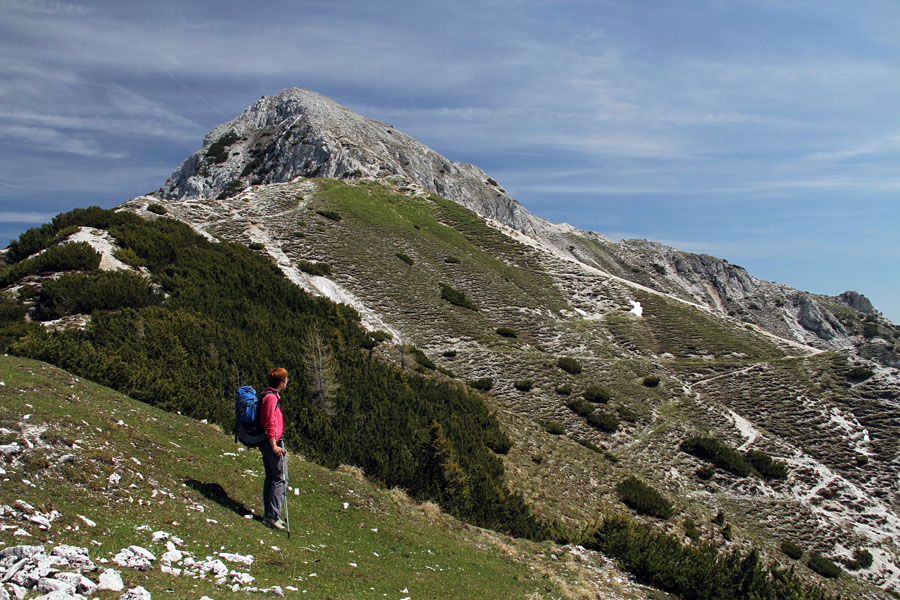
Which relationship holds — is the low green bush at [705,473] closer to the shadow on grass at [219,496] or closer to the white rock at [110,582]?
the shadow on grass at [219,496]

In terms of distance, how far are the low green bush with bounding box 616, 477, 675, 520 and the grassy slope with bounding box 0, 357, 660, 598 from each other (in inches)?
299

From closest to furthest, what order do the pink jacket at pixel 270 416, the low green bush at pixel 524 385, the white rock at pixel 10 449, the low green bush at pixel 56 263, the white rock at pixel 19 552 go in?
the white rock at pixel 19 552, the white rock at pixel 10 449, the pink jacket at pixel 270 416, the low green bush at pixel 56 263, the low green bush at pixel 524 385

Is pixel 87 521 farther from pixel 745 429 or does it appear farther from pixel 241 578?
pixel 745 429

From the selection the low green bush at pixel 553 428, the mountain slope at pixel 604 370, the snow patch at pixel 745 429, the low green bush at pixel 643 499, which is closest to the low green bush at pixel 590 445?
the mountain slope at pixel 604 370

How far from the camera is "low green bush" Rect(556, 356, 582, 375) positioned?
32.2 metres

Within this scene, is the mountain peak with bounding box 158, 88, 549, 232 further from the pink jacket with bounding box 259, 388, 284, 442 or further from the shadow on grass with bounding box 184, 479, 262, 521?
the pink jacket with bounding box 259, 388, 284, 442

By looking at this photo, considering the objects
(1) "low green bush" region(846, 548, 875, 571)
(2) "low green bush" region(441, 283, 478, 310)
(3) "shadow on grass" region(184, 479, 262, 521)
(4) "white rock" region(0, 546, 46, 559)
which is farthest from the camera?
(2) "low green bush" region(441, 283, 478, 310)

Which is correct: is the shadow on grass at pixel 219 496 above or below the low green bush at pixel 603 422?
below

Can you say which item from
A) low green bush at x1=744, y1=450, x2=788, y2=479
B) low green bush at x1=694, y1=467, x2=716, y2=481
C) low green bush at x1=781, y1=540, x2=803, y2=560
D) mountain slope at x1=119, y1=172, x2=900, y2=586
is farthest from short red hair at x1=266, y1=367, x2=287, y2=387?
low green bush at x1=744, y1=450, x2=788, y2=479

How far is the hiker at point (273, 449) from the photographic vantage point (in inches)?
306

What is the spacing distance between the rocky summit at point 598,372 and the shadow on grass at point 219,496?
6340 millimetres

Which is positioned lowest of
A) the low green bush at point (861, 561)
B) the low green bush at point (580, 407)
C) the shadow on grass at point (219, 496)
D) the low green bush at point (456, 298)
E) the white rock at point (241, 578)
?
the low green bush at point (861, 561)

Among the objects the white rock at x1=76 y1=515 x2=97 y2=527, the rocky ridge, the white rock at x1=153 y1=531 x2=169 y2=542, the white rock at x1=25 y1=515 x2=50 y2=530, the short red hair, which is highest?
the rocky ridge

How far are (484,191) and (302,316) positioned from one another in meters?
80.2
